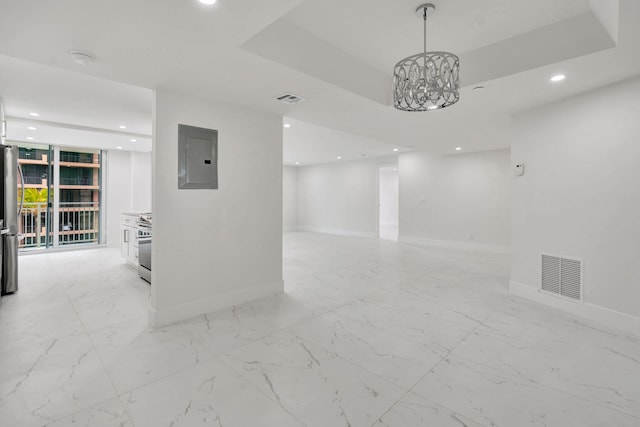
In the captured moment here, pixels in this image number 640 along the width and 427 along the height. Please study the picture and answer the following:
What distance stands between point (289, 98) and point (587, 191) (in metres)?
3.18

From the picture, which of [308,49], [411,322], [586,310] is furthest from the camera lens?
[586,310]

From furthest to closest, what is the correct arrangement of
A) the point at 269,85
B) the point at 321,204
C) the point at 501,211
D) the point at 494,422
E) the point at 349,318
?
1. the point at 321,204
2. the point at 501,211
3. the point at 349,318
4. the point at 269,85
5. the point at 494,422

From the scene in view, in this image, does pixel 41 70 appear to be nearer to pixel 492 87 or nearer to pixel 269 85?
pixel 269 85

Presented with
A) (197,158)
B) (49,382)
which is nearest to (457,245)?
(197,158)

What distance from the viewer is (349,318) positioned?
3.00 m

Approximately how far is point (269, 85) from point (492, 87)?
2.12 meters

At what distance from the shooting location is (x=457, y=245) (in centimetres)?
739

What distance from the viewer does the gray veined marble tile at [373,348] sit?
2.09 meters

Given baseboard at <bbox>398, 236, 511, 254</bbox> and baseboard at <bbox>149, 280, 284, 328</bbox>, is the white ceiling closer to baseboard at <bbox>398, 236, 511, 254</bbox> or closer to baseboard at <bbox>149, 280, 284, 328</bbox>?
baseboard at <bbox>149, 280, 284, 328</bbox>

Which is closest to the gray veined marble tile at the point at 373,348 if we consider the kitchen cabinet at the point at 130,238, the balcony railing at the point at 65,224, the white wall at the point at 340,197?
the kitchen cabinet at the point at 130,238

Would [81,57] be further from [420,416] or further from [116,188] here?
[116,188]

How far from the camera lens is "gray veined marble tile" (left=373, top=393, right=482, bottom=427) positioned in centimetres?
158

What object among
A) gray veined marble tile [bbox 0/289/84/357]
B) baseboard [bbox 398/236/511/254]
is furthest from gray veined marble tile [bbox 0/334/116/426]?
baseboard [bbox 398/236/511/254]

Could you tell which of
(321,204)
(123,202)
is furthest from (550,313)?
(123,202)
